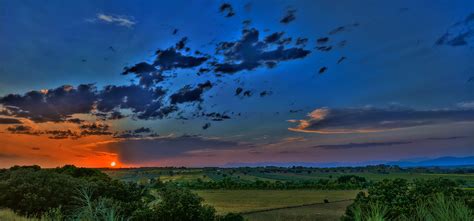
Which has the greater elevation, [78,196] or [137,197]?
[78,196]

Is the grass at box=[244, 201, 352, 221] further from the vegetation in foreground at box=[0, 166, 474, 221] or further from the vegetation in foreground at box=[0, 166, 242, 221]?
the vegetation in foreground at box=[0, 166, 242, 221]

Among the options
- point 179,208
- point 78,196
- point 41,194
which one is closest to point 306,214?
point 179,208

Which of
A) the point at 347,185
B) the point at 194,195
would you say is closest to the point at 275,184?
the point at 347,185

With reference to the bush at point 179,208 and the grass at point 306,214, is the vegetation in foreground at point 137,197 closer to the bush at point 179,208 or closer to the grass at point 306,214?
the bush at point 179,208

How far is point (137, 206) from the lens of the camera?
41531mm

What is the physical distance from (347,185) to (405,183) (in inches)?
4282

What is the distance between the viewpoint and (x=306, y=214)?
77250mm

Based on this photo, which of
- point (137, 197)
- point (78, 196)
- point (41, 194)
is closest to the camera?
point (78, 196)

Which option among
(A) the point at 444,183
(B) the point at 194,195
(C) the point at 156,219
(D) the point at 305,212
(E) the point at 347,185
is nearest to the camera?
(A) the point at 444,183

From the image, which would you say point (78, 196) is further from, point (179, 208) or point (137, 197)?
point (137, 197)

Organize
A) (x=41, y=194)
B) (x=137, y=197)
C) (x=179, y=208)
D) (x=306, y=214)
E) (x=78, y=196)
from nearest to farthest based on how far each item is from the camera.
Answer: (x=78, y=196), (x=41, y=194), (x=179, y=208), (x=137, y=197), (x=306, y=214)

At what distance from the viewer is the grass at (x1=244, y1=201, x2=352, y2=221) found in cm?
7112

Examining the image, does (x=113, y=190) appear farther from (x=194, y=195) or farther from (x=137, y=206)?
(x=194, y=195)

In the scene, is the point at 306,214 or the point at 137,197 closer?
the point at 137,197
